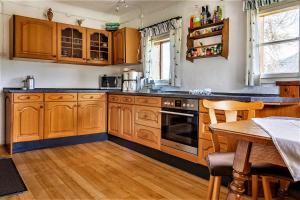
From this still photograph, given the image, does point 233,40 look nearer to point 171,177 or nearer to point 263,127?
point 171,177

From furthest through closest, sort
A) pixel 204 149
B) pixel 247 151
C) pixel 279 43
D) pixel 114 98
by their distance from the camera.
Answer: pixel 114 98
pixel 279 43
pixel 204 149
pixel 247 151

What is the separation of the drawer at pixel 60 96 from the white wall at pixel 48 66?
0.65m

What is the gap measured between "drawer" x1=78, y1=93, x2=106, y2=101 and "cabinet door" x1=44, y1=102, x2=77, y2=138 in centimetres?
15

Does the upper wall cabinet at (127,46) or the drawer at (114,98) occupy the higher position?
the upper wall cabinet at (127,46)

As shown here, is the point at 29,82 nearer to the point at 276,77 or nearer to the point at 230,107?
the point at 230,107

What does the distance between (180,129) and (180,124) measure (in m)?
0.06

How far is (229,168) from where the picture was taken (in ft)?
4.26

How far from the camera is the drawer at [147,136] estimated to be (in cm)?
304

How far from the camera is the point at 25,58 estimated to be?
3711mm

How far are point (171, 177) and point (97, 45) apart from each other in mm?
2933

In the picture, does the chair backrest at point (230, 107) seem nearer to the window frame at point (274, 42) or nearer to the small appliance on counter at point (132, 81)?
the window frame at point (274, 42)

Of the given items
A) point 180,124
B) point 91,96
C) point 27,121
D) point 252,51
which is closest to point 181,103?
point 180,124

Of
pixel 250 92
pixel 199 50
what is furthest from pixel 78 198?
pixel 199 50

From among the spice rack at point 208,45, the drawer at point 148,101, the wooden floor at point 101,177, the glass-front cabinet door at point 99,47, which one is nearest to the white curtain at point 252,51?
the spice rack at point 208,45
